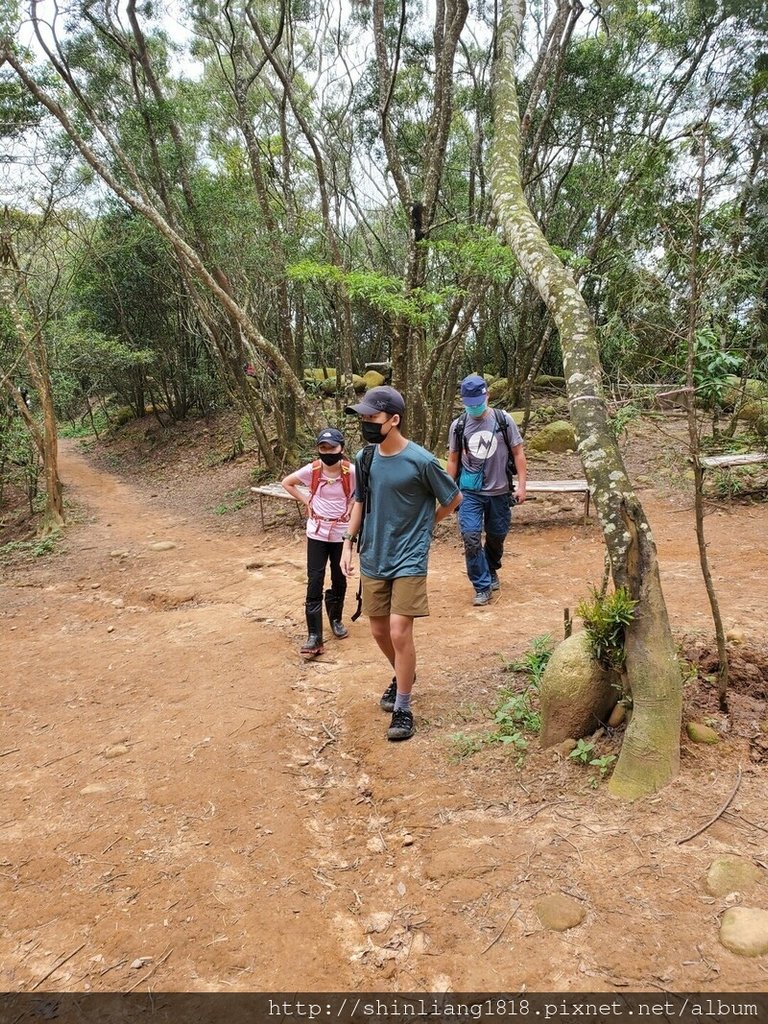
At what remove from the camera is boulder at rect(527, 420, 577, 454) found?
1280cm

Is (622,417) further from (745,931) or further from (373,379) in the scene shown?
(373,379)

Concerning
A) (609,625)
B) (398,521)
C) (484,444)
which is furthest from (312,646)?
(609,625)

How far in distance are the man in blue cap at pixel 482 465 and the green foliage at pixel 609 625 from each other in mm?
2273

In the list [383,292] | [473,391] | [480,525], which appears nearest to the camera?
[473,391]

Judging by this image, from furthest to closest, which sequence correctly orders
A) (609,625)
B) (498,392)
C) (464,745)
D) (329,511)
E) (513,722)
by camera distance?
(498,392)
(329,511)
(513,722)
(464,745)
(609,625)

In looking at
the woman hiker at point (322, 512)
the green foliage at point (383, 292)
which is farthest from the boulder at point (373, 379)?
the woman hiker at point (322, 512)

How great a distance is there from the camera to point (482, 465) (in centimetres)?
512

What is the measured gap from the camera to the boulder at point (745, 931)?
68.9 inches

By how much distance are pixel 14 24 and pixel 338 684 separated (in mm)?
11193

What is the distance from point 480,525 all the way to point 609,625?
96.4 inches

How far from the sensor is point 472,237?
7469 mm

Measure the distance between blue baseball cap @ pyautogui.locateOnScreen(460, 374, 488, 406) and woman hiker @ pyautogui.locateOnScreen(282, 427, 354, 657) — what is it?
117 cm

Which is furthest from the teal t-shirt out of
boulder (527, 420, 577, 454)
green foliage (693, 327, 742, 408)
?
boulder (527, 420, 577, 454)

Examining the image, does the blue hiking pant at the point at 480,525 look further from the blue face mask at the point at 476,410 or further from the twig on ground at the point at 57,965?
the twig on ground at the point at 57,965
